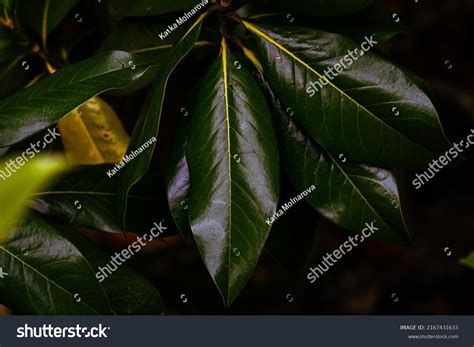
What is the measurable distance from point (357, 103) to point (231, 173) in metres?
0.20

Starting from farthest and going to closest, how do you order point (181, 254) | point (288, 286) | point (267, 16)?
point (181, 254), point (288, 286), point (267, 16)

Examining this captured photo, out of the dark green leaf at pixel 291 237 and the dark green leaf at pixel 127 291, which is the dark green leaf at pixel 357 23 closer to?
the dark green leaf at pixel 291 237

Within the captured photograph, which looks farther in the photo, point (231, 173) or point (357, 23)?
point (357, 23)

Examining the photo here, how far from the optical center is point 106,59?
0.86 meters

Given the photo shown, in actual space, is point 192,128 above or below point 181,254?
above

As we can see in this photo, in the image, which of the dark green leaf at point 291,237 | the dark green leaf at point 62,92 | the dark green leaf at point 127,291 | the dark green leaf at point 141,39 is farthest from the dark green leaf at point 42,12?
the dark green leaf at point 291,237

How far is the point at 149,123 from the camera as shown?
82 cm

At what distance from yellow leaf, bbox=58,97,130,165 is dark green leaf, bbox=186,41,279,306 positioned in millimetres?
265


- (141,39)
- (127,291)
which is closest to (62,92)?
(141,39)

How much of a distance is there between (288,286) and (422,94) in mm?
1467

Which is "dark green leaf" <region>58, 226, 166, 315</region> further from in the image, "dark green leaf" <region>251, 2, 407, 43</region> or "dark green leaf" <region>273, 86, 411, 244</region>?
"dark green leaf" <region>251, 2, 407, 43</region>

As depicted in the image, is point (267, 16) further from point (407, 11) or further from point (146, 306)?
point (407, 11)

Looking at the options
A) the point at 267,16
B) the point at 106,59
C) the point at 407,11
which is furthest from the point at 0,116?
the point at 407,11

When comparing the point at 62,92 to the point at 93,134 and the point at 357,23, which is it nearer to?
the point at 93,134
